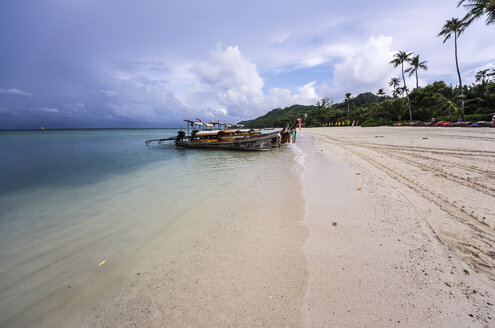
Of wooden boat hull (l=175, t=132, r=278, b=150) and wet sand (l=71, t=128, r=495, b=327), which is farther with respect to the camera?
wooden boat hull (l=175, t=132, r=278, b=150)

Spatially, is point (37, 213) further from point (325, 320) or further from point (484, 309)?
point (484, 309)

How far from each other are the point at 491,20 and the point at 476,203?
2949 cm

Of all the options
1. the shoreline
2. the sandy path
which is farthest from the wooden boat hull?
the shoreline

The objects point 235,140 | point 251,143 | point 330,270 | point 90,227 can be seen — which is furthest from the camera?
point 235,140

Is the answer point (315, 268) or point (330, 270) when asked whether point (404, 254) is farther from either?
Result: point (315, 268)

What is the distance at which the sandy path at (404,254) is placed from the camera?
2.00 meters

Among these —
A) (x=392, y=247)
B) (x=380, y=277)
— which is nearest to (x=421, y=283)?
(x=380, y=277)

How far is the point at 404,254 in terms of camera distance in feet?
9.44

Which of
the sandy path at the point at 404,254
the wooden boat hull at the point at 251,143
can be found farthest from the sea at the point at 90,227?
the wooden boat hull at the point at 251,143

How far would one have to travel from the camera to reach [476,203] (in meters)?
4.16

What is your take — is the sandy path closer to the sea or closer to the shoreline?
the shoreline

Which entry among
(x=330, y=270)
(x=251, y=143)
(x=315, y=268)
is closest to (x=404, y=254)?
(x=330, y=270)

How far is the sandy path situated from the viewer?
200 centimetres

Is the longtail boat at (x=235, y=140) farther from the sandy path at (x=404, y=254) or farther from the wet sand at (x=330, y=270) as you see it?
the wet sand at (x=330, y=270)
